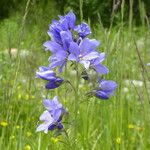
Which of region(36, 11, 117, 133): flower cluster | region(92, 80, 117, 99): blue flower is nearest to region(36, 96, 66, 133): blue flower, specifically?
region(36, 11, 117, 133): flower cluster

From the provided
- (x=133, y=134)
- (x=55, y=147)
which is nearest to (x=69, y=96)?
(x=133, y=134)

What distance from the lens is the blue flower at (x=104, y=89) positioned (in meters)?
1.37

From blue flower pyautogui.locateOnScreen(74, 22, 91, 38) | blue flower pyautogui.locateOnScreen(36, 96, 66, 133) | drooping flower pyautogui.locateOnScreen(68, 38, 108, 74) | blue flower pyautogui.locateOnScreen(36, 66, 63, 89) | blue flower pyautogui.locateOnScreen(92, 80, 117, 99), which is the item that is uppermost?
blue flower pyautogui.locateOnScreen(74, 22, 91, 38)

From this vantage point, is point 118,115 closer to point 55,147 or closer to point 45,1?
point 55,147

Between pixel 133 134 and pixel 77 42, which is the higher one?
pixel 77 42

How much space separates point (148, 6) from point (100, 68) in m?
8.77

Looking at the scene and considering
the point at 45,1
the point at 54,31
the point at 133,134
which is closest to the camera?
the point at 54,31

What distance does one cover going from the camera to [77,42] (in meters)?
1.36

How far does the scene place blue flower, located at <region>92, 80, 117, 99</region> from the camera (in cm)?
137

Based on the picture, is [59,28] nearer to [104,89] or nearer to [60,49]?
[60,49]

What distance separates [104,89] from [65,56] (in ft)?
0.48

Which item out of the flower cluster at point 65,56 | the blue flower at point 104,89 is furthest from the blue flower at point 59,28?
the blue flower at point 104,89

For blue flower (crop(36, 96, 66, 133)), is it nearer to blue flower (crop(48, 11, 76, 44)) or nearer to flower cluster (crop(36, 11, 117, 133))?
flower cluster (crop(36, 11, 117, 133))

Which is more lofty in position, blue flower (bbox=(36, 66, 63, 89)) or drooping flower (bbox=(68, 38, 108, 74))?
drooping flower (bbox=(68, 38, 108, 74))
